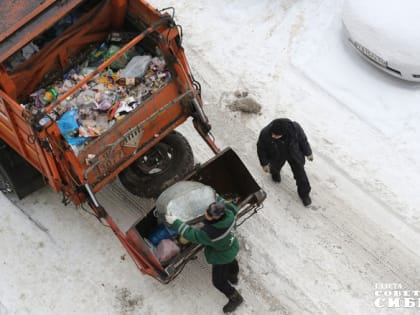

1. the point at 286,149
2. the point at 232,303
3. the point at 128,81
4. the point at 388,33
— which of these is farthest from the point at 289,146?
the point at 388,33

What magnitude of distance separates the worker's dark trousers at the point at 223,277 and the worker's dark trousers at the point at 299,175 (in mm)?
1290

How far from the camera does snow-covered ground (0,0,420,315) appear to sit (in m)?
6.45

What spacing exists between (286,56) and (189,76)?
106 inches

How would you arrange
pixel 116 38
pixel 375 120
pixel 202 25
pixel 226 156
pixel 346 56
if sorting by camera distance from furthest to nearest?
pixel 202 25 < pixel 346 56 < pixel 375 120 < pixel 116 38 < pixel 226 156

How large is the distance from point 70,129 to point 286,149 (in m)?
2.44

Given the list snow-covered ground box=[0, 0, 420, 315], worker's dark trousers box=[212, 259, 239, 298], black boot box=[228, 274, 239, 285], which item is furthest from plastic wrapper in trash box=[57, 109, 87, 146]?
black boot box=[228, 274, 239, 285]

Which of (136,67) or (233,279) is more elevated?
(136,67)

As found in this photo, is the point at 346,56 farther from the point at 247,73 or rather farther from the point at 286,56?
the point at 247,73

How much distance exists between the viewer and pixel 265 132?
22.2 feet

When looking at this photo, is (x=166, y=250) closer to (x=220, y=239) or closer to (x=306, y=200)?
(x=220, y=239)

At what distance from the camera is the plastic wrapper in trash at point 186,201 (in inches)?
234

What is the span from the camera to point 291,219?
22.9ft

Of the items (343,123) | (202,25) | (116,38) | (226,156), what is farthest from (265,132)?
(202,25)

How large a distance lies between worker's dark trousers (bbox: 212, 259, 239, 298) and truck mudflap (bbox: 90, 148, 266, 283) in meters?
0.29
